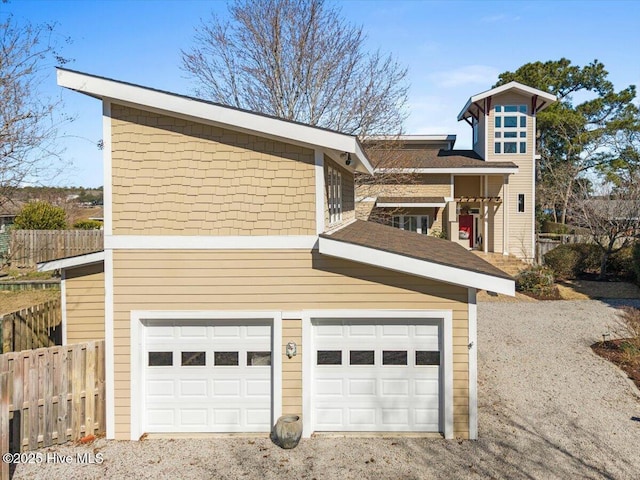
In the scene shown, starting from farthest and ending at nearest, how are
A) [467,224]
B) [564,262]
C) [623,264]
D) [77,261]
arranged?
[467,224]
[564,262]
[623,264]
[77,261]

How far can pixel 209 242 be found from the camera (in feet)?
24.4

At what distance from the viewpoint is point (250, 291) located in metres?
7.49

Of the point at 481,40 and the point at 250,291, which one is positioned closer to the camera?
the point at 250,291

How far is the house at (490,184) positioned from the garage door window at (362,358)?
1519cm

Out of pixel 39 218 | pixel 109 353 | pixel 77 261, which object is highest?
pixel 39 218

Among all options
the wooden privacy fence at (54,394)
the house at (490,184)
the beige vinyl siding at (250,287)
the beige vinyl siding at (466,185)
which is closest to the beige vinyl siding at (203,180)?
the beige vinyl siding at (250,287)

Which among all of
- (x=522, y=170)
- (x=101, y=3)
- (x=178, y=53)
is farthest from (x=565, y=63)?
(x=101, y=3)

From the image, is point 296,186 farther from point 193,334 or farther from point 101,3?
point 101,3

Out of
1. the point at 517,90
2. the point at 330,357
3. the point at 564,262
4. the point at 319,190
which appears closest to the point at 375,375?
the point at 330,357

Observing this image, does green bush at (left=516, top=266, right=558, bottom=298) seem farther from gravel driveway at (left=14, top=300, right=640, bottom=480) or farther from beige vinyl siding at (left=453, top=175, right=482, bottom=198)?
gravel driveway at (left=14, top=300, right=640, bottom=480)

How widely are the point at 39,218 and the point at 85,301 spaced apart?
20035 millimetres

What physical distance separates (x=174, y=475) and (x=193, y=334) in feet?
7.19

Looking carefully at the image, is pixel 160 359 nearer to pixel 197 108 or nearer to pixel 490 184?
pixel 197 108

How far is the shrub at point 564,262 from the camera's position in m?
21.0
